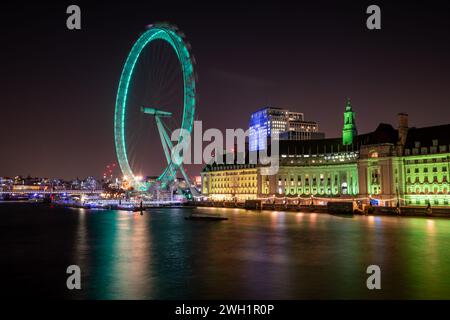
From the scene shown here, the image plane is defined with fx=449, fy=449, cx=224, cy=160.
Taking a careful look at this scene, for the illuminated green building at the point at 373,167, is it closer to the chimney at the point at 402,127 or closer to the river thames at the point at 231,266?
the chimney at the point at 402,127

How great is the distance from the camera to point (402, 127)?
114 m

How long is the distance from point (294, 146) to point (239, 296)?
13717 centimetres

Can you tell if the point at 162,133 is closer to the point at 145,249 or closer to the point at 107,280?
the point at 145,249

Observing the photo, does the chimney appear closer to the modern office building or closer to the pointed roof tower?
the modern office building

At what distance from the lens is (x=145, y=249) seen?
35406mm

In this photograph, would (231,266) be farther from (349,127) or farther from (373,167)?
(349,127)

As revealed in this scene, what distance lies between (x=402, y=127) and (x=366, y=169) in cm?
1387

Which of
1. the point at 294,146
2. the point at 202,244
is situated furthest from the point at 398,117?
the point at 202,244

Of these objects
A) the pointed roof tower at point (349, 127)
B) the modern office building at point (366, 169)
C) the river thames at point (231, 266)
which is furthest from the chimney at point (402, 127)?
the river thames at point (231, 266)

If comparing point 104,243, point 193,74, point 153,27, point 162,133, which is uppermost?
point 153,27

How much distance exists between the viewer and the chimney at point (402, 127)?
114m

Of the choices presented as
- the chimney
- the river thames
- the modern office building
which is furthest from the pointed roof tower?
the river thames

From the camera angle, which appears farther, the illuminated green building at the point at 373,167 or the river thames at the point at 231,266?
the illuminated green building at the point at 373,167
